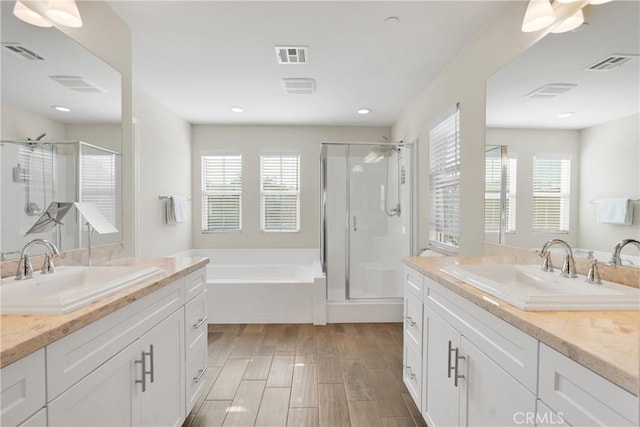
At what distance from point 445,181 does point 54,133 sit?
2682 millimetres

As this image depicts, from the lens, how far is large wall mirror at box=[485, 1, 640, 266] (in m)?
1.22

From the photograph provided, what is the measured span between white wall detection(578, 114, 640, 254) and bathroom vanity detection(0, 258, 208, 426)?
1874 mm

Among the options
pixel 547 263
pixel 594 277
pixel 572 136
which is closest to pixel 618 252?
pixel 594 277

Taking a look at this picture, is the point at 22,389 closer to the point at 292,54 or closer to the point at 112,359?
the point at 112,359

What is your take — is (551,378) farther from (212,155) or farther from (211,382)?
(212,155)

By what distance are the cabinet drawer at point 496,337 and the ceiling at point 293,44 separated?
67.4 inches

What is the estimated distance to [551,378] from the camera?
77 cm

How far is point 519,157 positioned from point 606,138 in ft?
1.47

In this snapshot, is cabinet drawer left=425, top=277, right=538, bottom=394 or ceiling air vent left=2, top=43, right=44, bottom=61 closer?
cabinet drawer left=425, top=277, right=538, bottom=394

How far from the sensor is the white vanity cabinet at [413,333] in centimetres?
173

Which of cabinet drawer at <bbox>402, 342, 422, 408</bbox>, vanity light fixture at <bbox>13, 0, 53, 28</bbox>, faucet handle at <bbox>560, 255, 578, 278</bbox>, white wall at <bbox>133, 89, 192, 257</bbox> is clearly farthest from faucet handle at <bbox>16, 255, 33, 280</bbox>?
faucet handle at <bbox>560, 255, 578, 278</bbox>

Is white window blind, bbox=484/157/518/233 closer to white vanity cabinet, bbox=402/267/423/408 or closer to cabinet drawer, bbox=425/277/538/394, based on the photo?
white vanity cabinet, bbox=402/267/423/408

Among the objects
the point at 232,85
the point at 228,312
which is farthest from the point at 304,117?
the point at 228,312

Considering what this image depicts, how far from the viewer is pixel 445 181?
2730mm
